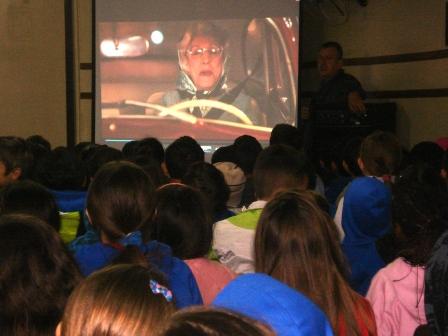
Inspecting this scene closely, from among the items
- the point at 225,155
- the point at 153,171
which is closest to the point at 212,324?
the point at 153,171

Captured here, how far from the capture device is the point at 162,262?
1949mm

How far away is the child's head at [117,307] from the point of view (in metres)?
1.04

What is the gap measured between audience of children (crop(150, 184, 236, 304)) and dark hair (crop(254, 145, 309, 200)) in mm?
716

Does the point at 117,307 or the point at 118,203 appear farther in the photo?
the point at 118,203

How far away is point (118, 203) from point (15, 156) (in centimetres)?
159

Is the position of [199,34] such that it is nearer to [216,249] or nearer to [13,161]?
[13,161]

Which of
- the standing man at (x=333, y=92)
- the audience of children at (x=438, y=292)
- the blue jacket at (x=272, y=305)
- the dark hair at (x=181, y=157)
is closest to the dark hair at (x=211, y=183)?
the dark hair at (x=181, y=157)

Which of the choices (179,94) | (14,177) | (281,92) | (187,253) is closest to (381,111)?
(281,92)

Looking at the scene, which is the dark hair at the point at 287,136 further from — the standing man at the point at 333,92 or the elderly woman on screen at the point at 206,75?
the elderly woman on screen at the point at 206,75

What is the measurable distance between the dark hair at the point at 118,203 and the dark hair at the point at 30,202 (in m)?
0.25

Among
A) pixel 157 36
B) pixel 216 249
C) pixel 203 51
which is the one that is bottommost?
pixel 216 249

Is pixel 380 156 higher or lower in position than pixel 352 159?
higher

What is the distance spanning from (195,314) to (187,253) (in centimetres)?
136

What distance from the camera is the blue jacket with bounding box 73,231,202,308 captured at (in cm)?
194
